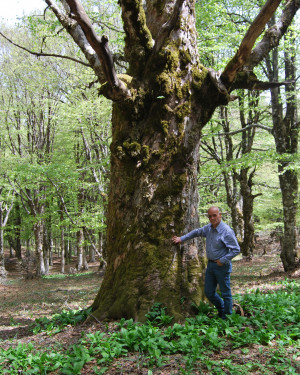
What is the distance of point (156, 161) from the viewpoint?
444 centimetres

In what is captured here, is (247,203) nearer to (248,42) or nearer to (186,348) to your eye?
(248,42)

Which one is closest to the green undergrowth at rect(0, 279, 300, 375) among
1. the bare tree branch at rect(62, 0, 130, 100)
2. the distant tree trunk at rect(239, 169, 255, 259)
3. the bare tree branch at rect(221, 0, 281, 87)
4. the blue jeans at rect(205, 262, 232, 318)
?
the blue jeans at rect(205, 262, 232, 318)

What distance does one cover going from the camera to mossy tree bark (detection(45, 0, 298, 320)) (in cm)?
427

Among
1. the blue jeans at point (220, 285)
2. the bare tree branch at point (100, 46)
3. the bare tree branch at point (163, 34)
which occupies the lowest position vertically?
the blue jeans at point (220, 285)

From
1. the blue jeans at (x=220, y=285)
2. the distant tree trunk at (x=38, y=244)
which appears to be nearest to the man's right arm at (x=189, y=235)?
the blue jeans at (x=220, y=285)

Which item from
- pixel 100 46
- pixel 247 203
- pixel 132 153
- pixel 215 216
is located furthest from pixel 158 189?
pixel 247 203

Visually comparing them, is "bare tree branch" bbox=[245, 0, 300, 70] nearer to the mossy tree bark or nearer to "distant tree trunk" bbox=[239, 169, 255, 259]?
the mossy tree bark

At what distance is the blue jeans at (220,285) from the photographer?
13.5ft

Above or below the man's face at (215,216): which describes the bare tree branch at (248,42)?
above

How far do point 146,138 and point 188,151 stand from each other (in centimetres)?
69

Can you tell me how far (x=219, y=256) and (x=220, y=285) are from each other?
41cm

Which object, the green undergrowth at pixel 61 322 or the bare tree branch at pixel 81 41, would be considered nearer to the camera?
the green undergrowth at pixel 61 322

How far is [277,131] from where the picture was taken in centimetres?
1003

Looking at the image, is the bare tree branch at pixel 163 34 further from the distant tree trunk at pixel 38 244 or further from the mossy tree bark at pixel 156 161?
the distant tree trunk at pixel 38 244
